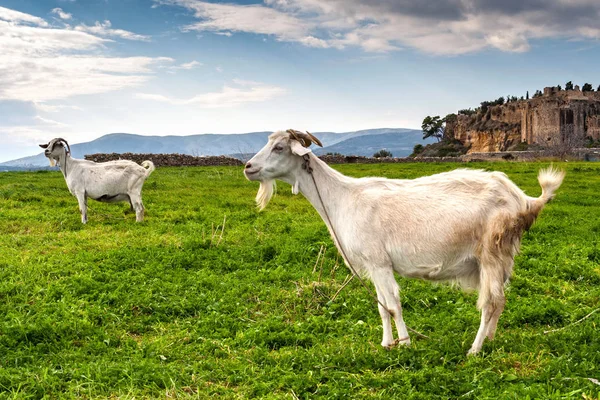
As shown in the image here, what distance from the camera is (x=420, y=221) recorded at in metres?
6.50

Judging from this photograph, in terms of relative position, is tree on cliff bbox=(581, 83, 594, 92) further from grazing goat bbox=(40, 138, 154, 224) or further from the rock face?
grazing goat bbox=(40, 138, 154, 224)

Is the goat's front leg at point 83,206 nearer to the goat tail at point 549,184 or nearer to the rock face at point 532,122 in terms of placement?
the goat tail at point 549,184

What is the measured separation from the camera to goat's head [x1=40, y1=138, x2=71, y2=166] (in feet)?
50.7

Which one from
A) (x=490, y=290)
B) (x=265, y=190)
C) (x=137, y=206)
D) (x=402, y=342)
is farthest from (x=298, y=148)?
(x=137, y=206)

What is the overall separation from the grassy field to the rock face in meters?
97.5

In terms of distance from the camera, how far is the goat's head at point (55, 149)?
15.4m

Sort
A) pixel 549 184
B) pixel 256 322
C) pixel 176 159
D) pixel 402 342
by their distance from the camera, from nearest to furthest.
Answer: pixel 549 184, pixel 402 342, pixel 256 322, pixel 176 159

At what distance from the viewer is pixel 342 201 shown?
23.1 feet

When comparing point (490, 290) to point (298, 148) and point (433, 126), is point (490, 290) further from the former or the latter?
point (433, 126)

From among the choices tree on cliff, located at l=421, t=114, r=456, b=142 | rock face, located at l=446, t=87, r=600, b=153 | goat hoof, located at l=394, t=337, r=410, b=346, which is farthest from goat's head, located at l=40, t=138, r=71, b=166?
tree on cliff, located at l=421, t=114, r=456, b=142

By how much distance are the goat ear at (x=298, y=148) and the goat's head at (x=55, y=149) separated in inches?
423

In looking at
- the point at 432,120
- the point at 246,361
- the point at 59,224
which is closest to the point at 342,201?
the point at 246,361

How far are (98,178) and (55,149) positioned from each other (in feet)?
5.13

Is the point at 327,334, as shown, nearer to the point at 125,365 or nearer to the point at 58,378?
the point at 125,365
